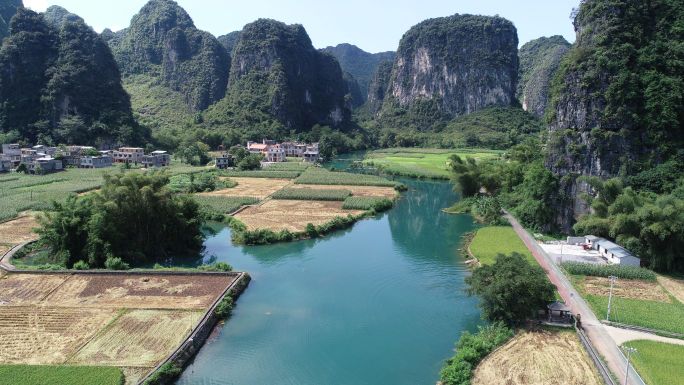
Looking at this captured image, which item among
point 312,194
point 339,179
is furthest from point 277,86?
point 312,194

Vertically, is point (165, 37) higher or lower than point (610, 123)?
higher

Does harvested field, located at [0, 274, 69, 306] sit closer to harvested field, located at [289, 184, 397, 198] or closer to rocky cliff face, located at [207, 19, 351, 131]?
harvested field, located at [289, 184, 397, 198]

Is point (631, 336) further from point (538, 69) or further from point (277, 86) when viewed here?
point (538, 69)

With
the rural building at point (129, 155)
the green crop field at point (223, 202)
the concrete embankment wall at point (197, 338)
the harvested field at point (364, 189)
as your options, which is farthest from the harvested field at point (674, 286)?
the rural building at point (129, 155)

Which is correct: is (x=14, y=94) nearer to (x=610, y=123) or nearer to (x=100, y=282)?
(x=100, y=282)

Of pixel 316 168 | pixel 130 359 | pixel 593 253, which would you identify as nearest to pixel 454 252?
pixel 593 253

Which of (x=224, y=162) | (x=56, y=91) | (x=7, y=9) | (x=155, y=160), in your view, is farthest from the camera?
(x=7, y=9)

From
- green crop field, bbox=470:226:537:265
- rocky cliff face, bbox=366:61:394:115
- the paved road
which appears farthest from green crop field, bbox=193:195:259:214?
rocky cliff face, bbox=366:61:394:115
